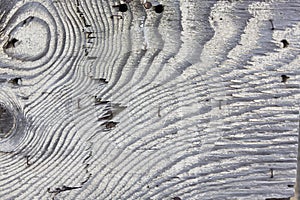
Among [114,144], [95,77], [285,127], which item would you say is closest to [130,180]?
[114,144]

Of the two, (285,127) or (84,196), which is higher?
(285,127)

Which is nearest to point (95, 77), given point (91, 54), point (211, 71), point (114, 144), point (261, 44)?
point (91, 54)

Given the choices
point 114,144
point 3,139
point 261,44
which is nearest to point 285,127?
point 261,44

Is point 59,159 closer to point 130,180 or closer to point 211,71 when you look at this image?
point 130,180

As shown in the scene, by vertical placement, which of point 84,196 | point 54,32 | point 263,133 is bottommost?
point 84,196

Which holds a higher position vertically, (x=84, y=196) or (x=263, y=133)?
(x=263, y=133)

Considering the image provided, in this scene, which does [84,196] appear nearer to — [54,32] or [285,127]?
[54,32]
